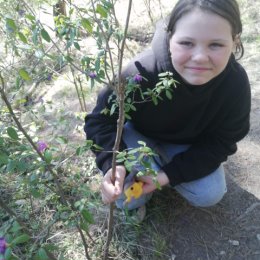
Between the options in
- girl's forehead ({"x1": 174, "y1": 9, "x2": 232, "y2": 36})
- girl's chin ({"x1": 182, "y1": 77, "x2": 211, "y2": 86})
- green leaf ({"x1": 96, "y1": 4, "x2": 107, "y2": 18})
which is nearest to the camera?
green leaf ({"x1": 96, "y1": 4, "x2": 107, "y2": 18})

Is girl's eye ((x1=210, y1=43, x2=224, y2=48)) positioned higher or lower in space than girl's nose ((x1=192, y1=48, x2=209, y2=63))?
higher

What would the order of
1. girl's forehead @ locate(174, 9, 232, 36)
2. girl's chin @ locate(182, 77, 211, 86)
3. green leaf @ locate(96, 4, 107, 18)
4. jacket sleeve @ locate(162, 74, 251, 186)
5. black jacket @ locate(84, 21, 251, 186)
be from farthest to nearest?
jacket sleeve @ locate(162, 74, 251, 186) < black jacket @ locate(84, 21, 251, 186) < girl's chin @ locate(182, 77, 211, 86) < girl's forehead @ locate(174, 9, 232, 36) < green leaf @ locate(96, 4, 107, 18)

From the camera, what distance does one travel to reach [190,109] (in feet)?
5.72

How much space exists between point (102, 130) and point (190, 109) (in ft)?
1.38

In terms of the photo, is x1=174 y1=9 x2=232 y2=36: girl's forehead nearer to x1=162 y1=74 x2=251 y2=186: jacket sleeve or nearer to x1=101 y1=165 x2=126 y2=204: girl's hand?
x1=162 y1=74 x2=251 y2=186: jacket sleeve

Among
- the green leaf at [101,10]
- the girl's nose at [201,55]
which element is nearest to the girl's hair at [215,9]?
the girl's nose at [201,55]

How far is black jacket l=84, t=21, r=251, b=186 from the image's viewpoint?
1617 mm

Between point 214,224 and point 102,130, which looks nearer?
point 102,130

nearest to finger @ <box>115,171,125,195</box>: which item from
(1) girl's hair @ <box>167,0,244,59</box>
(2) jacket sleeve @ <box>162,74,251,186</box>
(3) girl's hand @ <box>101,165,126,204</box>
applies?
(3) girl's hand @ <box>101,165,126,204</box>

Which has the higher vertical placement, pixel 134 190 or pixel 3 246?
pixel 3 246

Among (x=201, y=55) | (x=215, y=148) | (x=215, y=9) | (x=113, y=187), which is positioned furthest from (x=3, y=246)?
(x=215, y=148)

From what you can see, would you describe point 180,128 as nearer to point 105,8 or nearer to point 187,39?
point 187,39

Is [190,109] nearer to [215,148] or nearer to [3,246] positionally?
[215,148]

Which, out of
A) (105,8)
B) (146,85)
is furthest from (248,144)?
(105,8)
